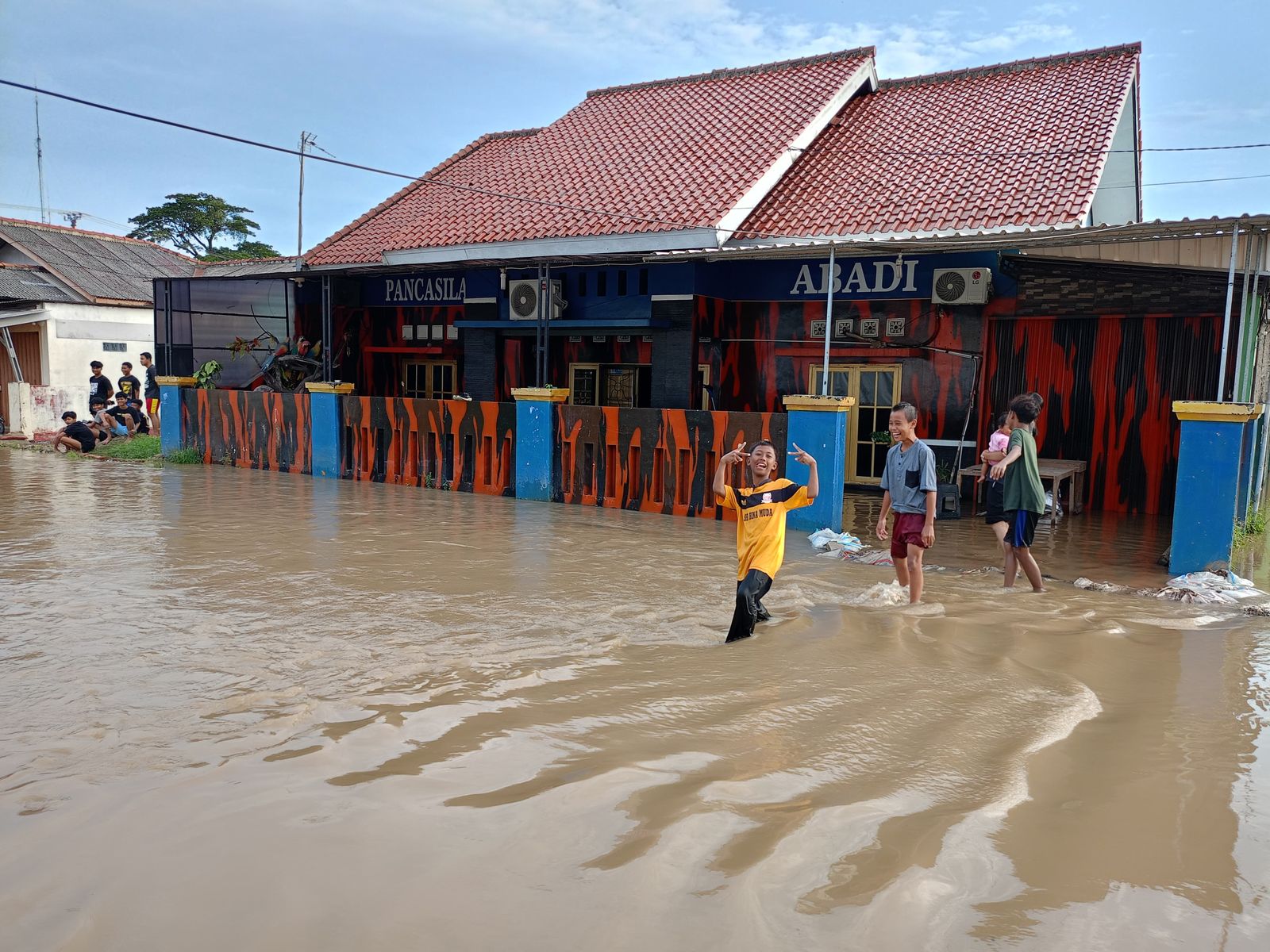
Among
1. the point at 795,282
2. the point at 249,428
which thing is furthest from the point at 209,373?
the point at 795,282

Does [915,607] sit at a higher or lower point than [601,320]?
lower

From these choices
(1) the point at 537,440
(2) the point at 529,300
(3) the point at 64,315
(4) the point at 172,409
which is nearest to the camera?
(1) the point at 537,440

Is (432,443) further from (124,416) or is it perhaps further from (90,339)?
(90,339)

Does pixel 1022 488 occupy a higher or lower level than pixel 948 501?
higher

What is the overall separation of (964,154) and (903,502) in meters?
10.4

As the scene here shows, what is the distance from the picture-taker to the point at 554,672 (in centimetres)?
546

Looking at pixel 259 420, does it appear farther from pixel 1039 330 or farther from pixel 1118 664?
pixel 1118 664

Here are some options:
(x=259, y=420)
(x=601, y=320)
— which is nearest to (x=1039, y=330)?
(x=601, y=320)

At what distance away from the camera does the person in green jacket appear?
307 inches

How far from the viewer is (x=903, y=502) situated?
286 inches

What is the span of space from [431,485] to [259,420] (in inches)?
179

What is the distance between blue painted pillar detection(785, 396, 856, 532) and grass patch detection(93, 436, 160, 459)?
13709 mm

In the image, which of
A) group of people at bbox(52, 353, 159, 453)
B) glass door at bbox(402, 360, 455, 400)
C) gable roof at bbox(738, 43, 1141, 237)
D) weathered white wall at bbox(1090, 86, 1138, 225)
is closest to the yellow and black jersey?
gable roof at bbox(738, 43, 1141, 237)

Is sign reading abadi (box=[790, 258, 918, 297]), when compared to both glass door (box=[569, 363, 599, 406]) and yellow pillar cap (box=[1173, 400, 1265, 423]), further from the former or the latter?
yellow pillar cap (box=[1173, 400, 1265, 423])
